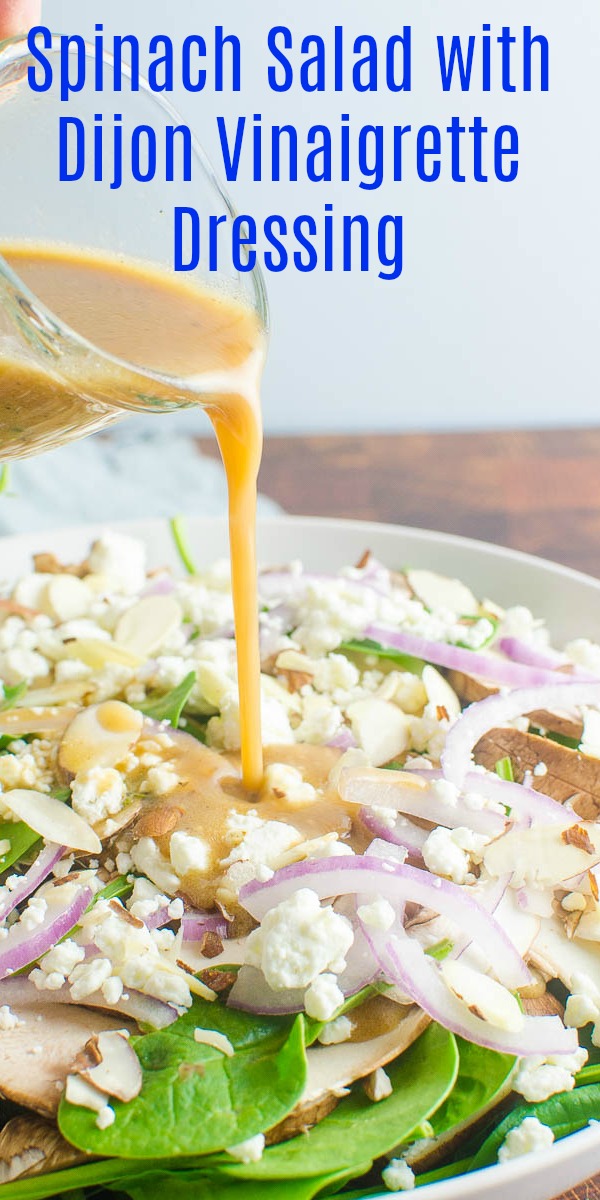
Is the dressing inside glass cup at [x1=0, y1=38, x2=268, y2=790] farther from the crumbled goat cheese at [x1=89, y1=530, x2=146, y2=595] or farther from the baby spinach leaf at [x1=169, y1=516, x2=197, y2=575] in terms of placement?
the baby spinach leaf at [x1=169, y1=516, x2=197, y2=575]

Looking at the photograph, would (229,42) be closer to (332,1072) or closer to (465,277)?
(465,277)

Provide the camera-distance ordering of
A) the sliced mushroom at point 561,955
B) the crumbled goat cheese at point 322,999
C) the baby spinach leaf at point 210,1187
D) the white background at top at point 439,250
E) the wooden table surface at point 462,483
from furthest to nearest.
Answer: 1. the white background at top at point 439,250
2. the wooden table surface at point 462,483
3. the sliced mushroom at point 561,955
4. the crumbled goat cheese at point 322,999
5. the baby spinach leaf at point 210,1187

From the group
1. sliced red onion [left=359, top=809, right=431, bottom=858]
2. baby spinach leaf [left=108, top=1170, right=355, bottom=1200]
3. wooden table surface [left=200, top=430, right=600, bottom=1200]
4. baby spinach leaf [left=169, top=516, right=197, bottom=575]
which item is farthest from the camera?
wooden table surface [left=200, top=430, right=600, bottom=1200]

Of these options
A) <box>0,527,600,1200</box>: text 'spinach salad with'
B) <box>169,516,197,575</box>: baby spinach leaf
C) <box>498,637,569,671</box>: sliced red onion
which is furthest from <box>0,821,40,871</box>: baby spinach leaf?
<box>169,516,197,575</box>: baby spinach leaf

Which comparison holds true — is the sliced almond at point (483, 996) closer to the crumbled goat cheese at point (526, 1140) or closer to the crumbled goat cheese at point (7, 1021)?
the crumbled goat cheese at point (526, 1140)

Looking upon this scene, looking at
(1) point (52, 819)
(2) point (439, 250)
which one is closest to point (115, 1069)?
(1) point (52, 819)

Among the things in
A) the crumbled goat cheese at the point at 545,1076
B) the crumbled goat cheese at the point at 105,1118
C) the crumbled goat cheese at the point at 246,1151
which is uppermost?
the crumbled goat cheese at the point at 105,1118

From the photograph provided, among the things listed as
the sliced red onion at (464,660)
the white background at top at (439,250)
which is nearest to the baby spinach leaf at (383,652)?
the sliced red onion at (464,660)

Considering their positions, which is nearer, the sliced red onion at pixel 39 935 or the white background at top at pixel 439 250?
the sliced red onion at pixel 39 935
